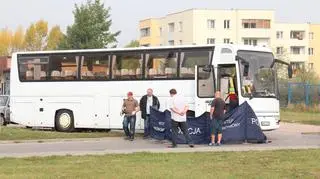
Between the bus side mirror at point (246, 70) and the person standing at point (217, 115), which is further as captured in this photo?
the bus side mirror at point (246, 70)

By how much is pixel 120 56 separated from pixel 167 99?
2896 mm

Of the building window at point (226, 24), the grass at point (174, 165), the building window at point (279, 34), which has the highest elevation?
the building window at point (226, 24)

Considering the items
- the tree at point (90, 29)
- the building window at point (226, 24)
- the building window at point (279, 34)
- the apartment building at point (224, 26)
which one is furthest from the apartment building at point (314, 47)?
the tree at point (90, 29)

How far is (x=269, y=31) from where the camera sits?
365ft

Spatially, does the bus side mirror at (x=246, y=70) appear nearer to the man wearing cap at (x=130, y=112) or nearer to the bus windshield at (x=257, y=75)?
the bus windshield at (x=257, y=75)

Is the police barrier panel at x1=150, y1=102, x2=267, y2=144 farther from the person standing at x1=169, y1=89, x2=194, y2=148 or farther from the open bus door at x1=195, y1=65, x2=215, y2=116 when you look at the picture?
the open bus door at x1=195, y1=65, x2=215, y2=116

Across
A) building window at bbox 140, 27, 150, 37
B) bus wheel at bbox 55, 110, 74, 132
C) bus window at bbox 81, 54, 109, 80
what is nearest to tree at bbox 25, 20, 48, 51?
building window at bbox 140, 27, 150, 37

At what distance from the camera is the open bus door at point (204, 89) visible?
23.4m

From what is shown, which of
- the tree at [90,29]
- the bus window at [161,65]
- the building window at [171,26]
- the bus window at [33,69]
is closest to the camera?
the bus window at [161,65]

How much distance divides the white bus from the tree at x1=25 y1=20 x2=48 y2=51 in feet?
197

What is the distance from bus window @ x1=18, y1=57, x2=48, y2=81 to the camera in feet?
89.8

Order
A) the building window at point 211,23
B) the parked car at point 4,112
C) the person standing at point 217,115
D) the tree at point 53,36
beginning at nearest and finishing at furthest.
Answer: the person standing at point 217,115 < the parked car at point 4,112 < the tree at point 53,36 < the building window at point 211,23

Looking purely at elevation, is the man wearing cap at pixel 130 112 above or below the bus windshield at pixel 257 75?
below

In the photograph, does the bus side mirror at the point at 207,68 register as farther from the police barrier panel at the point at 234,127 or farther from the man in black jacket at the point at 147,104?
the police barrier panel at the point at 234,127
